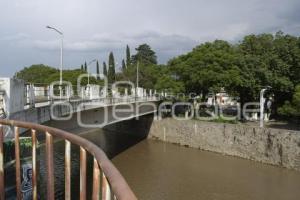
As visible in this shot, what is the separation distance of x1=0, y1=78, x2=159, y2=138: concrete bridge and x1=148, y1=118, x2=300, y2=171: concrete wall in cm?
545

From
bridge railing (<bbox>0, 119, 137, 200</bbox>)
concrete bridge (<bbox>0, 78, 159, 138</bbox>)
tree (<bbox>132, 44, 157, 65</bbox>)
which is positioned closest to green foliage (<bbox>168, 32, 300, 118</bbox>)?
concrete bridge (<bbox>0, 78, 159, 138</bbox>)

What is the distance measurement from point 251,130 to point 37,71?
191ft

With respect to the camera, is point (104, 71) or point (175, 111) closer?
point (175, 111)

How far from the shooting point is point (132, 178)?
24438mm

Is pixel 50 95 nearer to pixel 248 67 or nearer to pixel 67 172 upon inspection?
pixel 67 172

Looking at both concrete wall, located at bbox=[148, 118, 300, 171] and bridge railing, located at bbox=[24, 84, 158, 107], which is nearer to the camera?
bridge railing, located at bbox=[24, 84, 158, 107]

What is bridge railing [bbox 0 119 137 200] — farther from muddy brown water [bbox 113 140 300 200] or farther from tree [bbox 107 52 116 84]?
tree [bbox 107 52 116 84]

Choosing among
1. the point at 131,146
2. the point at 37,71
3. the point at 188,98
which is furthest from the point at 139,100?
the point at 37,71

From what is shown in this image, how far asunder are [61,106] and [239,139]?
61.5 ft

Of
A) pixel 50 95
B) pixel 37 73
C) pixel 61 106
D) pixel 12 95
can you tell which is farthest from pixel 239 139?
pixel 37 73

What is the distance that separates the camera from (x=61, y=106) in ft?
57.1

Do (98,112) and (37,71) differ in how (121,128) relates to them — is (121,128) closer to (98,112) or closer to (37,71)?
(98,112)

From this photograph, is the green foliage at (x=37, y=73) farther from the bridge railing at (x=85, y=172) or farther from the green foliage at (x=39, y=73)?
the bridge railing at (x=85, y=172)

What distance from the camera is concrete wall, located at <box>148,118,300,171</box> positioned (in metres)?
27.5
